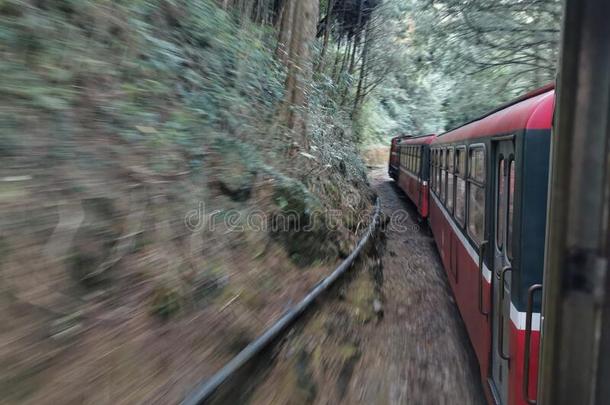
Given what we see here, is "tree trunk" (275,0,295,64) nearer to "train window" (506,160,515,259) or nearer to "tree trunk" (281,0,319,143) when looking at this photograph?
"tree trunk" (281,0,319,143)

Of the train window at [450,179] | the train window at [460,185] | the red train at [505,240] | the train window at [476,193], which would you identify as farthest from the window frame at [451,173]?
the train window at [476,193]

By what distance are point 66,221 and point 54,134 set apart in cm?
77

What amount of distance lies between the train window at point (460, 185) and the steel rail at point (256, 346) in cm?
175

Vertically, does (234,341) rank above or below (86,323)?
below

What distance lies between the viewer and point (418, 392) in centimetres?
433

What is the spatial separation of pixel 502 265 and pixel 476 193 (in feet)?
4.86

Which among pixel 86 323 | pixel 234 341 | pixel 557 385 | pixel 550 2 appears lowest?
pixel 234 341

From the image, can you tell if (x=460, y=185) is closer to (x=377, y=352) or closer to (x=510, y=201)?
(x=377, y=352)

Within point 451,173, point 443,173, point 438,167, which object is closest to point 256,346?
point 451,173

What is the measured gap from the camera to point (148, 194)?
3.66 m

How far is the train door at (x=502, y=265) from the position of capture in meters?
3.18

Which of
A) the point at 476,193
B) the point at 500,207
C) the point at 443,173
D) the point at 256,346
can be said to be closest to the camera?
the point at 256,346

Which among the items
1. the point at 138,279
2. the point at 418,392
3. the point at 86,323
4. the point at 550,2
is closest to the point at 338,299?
the point at 418,392

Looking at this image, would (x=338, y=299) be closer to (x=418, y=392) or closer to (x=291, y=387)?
(x=418, y=392)
